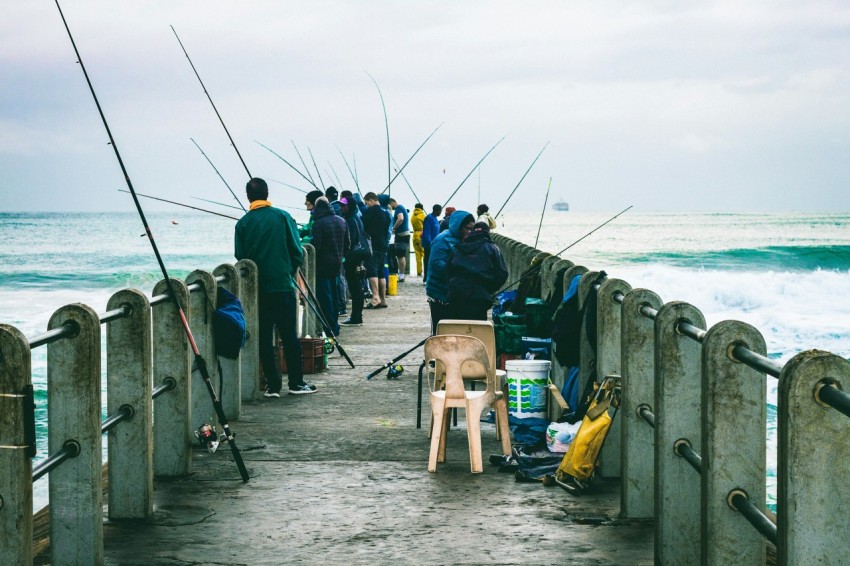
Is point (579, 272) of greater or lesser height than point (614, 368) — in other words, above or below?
above

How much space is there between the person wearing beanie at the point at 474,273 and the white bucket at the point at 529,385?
1.60 meters

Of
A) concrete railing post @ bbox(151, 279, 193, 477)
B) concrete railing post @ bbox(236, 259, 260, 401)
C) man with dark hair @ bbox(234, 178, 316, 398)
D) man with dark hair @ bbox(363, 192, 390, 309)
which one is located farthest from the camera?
man with dark hair @ bbox(363, 192, 390, 309)

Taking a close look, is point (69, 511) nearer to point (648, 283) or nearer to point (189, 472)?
point (189, 472)

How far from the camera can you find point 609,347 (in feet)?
21.6

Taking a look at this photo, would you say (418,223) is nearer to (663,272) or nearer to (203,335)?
(203,335)

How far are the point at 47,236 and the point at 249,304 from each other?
8816cm

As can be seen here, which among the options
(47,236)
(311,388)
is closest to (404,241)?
(311,388)

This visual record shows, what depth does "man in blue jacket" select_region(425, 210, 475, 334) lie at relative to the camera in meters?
9.84

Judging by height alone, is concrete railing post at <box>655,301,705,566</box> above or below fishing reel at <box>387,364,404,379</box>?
above

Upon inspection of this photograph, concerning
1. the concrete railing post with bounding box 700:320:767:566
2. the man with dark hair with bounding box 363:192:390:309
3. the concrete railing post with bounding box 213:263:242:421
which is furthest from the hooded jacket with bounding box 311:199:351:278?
the concrete railing post with bounding box 700:320:767:566

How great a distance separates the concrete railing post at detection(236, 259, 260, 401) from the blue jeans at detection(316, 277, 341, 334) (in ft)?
14.4

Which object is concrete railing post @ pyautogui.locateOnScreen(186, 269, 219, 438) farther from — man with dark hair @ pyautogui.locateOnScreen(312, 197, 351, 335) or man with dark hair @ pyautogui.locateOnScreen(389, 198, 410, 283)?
man with dark hair @ pyautogui.locateOnScreen(389, 198, 410, 283)

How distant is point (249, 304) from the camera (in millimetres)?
9320

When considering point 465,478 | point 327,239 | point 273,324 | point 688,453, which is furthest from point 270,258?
point 688,453
